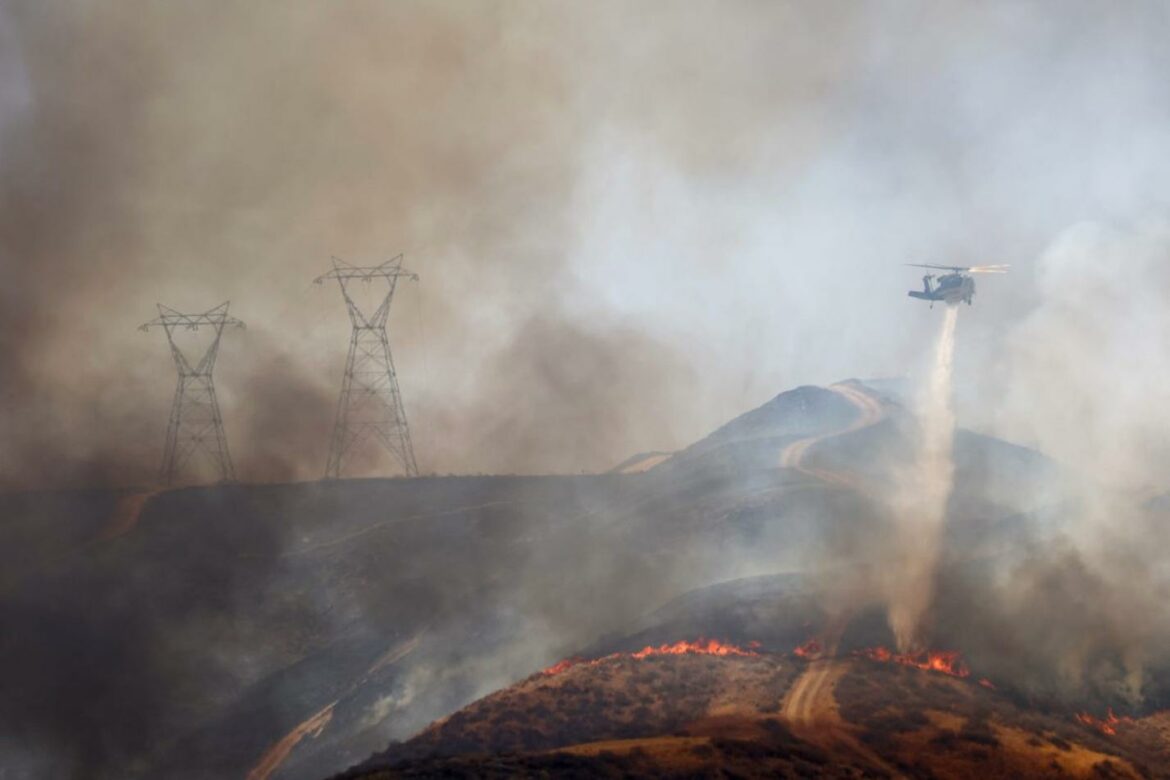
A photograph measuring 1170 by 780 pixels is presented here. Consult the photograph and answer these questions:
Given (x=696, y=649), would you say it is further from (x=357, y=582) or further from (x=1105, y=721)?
(x=357, y=582)

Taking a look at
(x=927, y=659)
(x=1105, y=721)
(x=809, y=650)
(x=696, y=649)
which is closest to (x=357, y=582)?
(x=696, y=649)

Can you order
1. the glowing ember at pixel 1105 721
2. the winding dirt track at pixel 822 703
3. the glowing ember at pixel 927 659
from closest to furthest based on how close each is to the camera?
the winding dirt track at pixel 822 703 → the glowing ember at pixel 1105 721 → the glowing ember at pixel 927 659

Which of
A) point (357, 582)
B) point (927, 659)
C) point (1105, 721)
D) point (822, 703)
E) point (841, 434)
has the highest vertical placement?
point (841, 434)

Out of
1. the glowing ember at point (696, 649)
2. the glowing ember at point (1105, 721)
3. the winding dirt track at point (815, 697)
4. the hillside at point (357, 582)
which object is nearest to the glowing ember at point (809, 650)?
the winding dirt track at point (815, 697)

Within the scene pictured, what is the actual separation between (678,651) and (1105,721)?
30724 mm

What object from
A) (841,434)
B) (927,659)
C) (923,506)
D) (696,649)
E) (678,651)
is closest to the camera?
(927,659)

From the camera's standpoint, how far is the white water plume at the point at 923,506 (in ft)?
265

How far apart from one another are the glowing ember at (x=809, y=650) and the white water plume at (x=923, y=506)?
6.60 m

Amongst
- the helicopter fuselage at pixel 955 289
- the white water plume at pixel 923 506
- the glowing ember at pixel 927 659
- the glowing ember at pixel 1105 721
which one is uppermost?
the helicopter fuselage at pixel 955 289

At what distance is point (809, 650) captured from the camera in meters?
74.9

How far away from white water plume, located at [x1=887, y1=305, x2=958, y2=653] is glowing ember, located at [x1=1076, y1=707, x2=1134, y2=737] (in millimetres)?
12512

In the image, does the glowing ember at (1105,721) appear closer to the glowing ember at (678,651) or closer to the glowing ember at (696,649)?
the glowing ember at (678,651)

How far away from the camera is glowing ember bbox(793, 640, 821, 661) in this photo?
2918 inches

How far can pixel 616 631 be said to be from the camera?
86.0 meters
